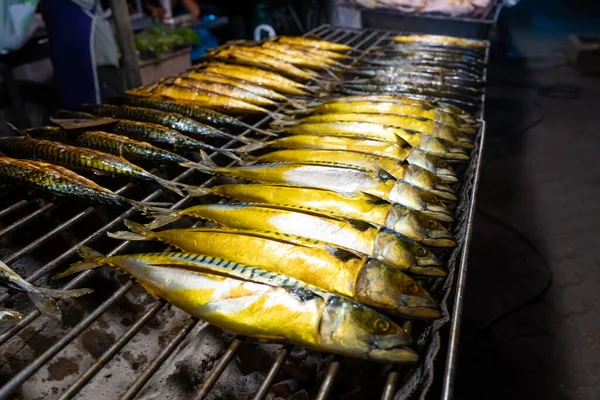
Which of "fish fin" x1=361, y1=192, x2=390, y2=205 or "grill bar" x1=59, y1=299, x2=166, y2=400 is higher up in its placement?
"fish fin" x1=361, y1=192, x2=390, y2=205

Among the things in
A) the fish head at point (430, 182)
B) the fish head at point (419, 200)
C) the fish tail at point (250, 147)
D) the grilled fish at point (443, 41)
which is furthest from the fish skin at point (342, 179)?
the grilled fish at point (443, 41)

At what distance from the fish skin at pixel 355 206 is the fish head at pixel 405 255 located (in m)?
0.16

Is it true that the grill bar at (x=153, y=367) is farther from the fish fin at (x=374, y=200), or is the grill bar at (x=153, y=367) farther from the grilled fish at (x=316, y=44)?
the grilled fish at (x=316, y=44)

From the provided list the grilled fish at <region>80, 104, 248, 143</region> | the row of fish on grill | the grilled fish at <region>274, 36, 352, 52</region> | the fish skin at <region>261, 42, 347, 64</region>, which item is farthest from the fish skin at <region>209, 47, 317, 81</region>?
the grilled fish at <region>80, 104, 248, 143</region>

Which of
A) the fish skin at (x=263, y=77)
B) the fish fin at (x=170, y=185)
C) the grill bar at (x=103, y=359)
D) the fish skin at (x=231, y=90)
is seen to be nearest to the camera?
the grill bar at (x=103, y=359)

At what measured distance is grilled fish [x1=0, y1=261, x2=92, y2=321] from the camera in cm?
176

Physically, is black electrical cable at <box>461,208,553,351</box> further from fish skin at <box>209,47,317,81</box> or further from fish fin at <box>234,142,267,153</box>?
fish skin at <box>209,47,317,81</box>

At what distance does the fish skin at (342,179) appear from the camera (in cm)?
248

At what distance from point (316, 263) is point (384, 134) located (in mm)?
1829

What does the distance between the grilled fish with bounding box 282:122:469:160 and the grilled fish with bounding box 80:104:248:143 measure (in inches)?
24.8

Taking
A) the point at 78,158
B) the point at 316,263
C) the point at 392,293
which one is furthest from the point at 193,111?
the point at 392,293

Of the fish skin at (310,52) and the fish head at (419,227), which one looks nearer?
the fish head at (419,227)

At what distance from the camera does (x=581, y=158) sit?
6953 mm

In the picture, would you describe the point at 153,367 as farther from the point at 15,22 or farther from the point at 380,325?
the point at 15,22
